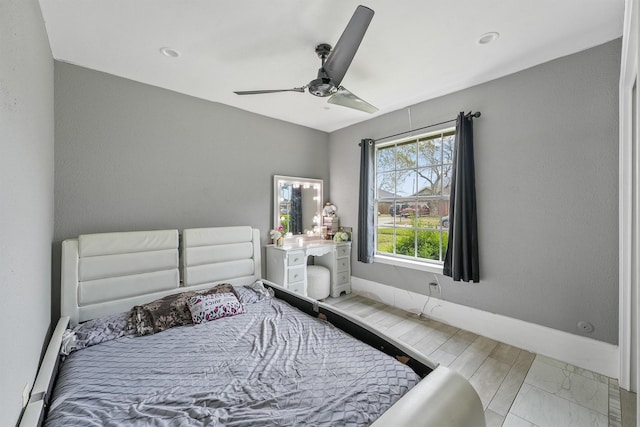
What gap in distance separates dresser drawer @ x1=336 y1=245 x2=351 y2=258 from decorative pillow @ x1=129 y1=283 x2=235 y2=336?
2.10 metres

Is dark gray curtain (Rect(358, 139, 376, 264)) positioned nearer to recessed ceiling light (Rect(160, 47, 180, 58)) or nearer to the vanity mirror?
the vanity mirror

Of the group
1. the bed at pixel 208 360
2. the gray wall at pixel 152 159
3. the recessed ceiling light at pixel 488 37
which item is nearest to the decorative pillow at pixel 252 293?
the bed at pixel 208 360

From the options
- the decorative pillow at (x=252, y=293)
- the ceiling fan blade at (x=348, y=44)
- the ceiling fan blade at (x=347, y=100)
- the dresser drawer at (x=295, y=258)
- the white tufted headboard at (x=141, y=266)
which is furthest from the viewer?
the dresser drawer at (x=295, y=258)

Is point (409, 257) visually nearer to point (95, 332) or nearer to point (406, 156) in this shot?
point (406, 156)

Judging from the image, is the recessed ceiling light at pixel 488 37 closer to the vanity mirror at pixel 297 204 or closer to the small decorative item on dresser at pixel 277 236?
the vanity mirror at pixel 297 204

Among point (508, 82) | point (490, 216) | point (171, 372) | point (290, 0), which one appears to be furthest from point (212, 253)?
point (508, 82)

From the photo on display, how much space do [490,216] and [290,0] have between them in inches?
100

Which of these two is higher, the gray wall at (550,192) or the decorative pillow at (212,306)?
the gray wall at (550,192)

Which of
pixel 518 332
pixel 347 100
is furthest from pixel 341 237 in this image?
pixel 518 332

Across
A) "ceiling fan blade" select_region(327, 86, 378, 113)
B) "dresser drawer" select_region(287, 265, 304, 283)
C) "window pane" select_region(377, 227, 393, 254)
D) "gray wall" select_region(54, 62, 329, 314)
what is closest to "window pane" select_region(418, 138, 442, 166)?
"window pane" select_region(377, 227, 393, 254)

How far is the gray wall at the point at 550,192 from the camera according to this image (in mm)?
1992

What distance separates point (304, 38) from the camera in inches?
76.3

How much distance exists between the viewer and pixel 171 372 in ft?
4.83

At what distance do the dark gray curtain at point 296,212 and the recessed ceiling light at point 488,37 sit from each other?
2642 millimetres
